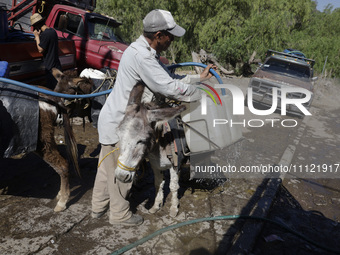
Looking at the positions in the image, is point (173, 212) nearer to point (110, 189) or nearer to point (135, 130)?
point (110, 189)

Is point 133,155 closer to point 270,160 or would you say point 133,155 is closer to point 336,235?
point 336,235

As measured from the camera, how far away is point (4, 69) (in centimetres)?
344

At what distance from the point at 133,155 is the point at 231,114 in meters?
1.85

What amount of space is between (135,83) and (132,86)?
0.16ft

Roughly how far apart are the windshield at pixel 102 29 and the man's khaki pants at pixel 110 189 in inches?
256

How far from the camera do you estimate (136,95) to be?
2.90m

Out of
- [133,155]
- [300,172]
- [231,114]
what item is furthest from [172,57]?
[133,155]

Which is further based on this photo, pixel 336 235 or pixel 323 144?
pixel 323 144

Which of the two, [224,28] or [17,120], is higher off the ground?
[224,28]

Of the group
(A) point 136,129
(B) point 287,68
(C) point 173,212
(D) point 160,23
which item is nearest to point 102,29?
(D) point 160,23

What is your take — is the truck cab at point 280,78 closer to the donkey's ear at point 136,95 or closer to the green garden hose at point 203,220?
the green garden hose at point 203,220

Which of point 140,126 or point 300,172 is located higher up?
point 140,126

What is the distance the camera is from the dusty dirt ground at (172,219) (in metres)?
3.33

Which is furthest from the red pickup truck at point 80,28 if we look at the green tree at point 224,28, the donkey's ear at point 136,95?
the green tree at point 224,28
